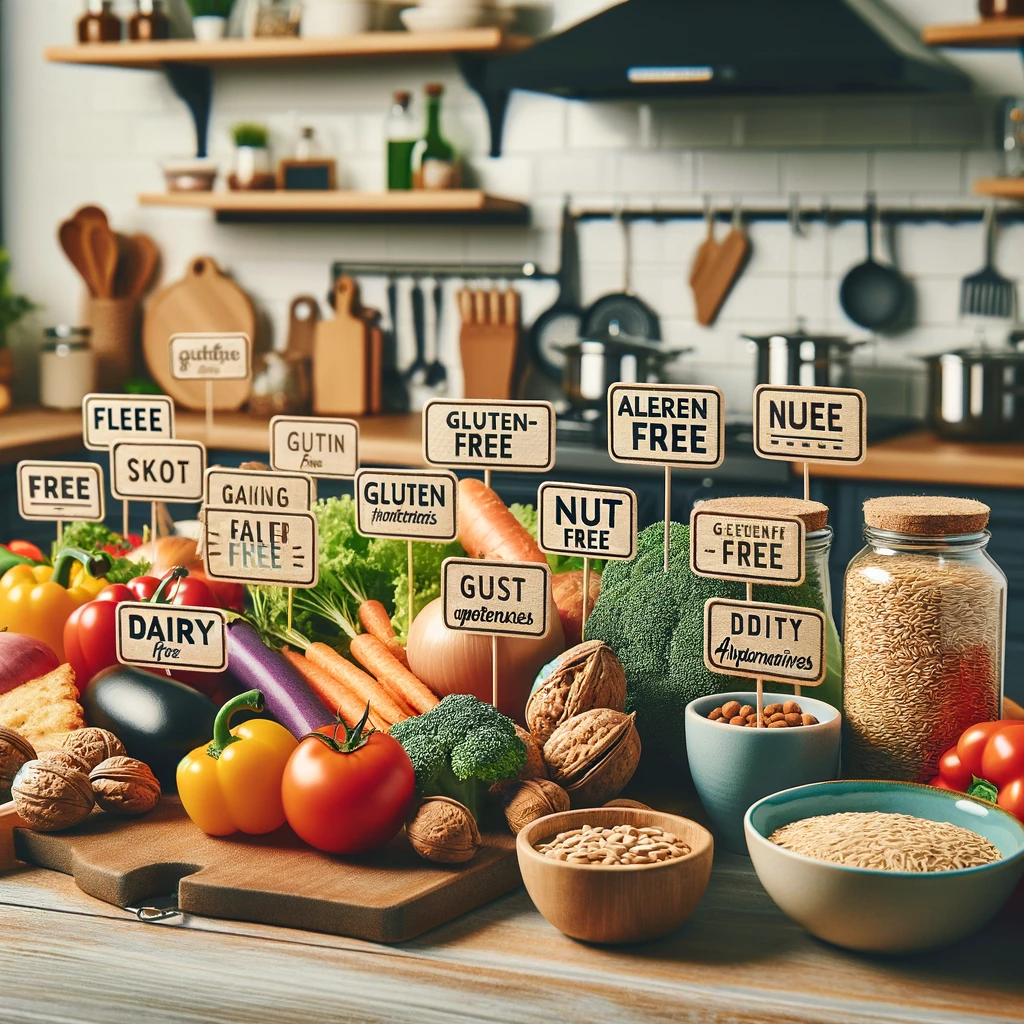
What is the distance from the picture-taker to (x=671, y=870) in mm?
967

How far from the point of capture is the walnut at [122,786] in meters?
1.18

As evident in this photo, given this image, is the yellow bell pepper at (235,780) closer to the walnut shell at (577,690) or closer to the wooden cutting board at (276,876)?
the wooden cutting board at (276,876)

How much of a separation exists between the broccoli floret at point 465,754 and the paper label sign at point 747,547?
0.22 metres

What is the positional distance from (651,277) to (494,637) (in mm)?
2830

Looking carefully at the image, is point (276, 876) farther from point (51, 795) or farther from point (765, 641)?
point (765, 641)

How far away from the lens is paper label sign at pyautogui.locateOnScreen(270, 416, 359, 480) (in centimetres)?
139

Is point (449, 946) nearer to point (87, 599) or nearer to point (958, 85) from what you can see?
point (87, 599)

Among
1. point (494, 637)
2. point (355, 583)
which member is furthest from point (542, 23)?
point (494, 637)

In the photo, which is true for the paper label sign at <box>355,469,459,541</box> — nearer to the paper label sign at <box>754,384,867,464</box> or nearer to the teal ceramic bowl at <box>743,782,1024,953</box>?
the paper label sign at <box>754,384,867,464</box>

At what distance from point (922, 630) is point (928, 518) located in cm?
9

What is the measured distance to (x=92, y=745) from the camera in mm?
1213

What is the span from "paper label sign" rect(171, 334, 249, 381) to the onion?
1.25ft

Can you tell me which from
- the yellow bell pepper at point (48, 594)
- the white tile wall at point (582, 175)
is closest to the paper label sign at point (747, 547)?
the yellow bell pepper at point (48, 594)

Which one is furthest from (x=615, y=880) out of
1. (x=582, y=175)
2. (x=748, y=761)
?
(x=582, y=175)
